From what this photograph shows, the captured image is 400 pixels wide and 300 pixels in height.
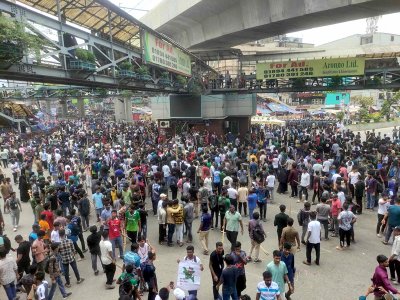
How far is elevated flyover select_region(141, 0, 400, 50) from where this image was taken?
15.2 meters

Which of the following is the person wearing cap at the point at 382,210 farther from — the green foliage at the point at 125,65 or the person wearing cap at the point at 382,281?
the green foliage at the point at 125,65

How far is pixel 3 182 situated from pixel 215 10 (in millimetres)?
15489

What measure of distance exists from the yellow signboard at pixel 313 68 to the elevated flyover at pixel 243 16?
2848 millimetres

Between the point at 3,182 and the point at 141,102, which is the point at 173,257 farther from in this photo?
the point at 141,102

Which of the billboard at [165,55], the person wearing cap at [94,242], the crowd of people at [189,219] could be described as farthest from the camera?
the billboard at [165,55]

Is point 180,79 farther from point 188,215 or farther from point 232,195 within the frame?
point 188,215

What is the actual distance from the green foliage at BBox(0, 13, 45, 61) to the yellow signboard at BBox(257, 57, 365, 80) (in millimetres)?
18286

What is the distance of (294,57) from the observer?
113ft

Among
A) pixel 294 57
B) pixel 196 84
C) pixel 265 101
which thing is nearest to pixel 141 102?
pixel 265 101

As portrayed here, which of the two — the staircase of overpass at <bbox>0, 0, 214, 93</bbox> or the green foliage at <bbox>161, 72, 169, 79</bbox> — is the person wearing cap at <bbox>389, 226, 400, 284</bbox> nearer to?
the staircase of overpass at <bbox>0, 0, 214, 93</bbox>

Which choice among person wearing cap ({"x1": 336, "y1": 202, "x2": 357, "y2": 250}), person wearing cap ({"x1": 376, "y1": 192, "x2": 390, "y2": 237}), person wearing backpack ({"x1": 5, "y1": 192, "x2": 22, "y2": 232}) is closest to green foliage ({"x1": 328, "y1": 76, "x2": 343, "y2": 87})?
person wearing cap ({"x1": 376, "y1": 192, "x2": 390, "y2": 237})

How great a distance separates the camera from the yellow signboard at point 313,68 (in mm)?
22328

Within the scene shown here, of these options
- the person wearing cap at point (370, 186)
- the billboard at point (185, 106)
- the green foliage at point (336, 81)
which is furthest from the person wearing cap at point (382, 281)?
the billboard at point (185, 106)

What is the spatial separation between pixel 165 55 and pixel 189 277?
14.4m
